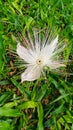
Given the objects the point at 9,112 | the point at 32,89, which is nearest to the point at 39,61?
the point at 32,89

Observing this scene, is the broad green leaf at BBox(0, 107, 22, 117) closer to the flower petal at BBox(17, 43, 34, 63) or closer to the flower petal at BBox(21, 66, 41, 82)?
the flower petal at BBox(21, 66, 41, 82)

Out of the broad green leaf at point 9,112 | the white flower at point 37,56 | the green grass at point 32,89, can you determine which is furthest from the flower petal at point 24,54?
the broad green leaf at point 9,112

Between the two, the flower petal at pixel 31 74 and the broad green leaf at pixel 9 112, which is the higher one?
the flower petal at pixel 31 74

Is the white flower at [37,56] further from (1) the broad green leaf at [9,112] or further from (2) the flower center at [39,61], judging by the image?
(1) the broad green leaf at [9,112]

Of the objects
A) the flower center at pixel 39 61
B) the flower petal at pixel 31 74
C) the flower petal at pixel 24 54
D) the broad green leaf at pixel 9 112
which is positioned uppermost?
the flower petal at pixel 24 54

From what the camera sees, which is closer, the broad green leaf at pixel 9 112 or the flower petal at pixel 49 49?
the broad green leaf at pixel 9 112

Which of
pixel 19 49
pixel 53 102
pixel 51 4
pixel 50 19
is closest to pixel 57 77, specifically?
pixel 53 102

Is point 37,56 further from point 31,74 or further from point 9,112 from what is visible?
point 9,112
